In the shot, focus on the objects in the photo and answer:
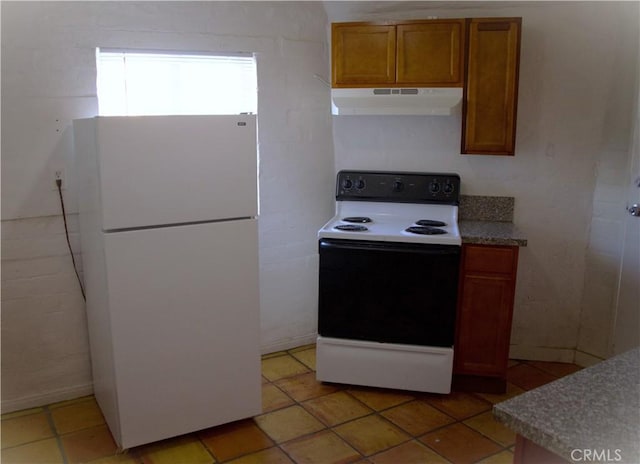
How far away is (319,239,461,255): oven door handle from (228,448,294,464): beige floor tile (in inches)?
40.4

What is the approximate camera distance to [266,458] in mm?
2492

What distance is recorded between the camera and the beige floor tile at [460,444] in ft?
8.23

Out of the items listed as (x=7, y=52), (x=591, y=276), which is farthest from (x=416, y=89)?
(x=7, y=52)

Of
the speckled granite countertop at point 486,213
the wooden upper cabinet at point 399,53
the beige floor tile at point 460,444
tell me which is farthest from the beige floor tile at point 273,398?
the wooden upper cabinet at point 399,53

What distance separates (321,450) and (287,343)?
45.2 inches

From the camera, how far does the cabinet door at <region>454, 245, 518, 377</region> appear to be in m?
2.93

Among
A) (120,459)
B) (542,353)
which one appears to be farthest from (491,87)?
(120,459)

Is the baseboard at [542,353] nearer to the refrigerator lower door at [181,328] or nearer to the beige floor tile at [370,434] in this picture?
the beige floor tile at [370,434]

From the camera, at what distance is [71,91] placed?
2.78 metres

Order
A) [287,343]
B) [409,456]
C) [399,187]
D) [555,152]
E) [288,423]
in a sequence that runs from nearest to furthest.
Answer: [409,456] → [288,423] → [555,152] → [399,187] → [287,343]

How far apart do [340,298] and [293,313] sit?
2.34ft

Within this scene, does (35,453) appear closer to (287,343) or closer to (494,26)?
(287,343)

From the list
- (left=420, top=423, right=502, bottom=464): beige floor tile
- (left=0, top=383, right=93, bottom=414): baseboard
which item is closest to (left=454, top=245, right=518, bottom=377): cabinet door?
(left=420, top=423, right=502, bottom=464): beige floor tile

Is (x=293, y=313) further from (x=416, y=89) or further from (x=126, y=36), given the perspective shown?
(x=126, y=36)
